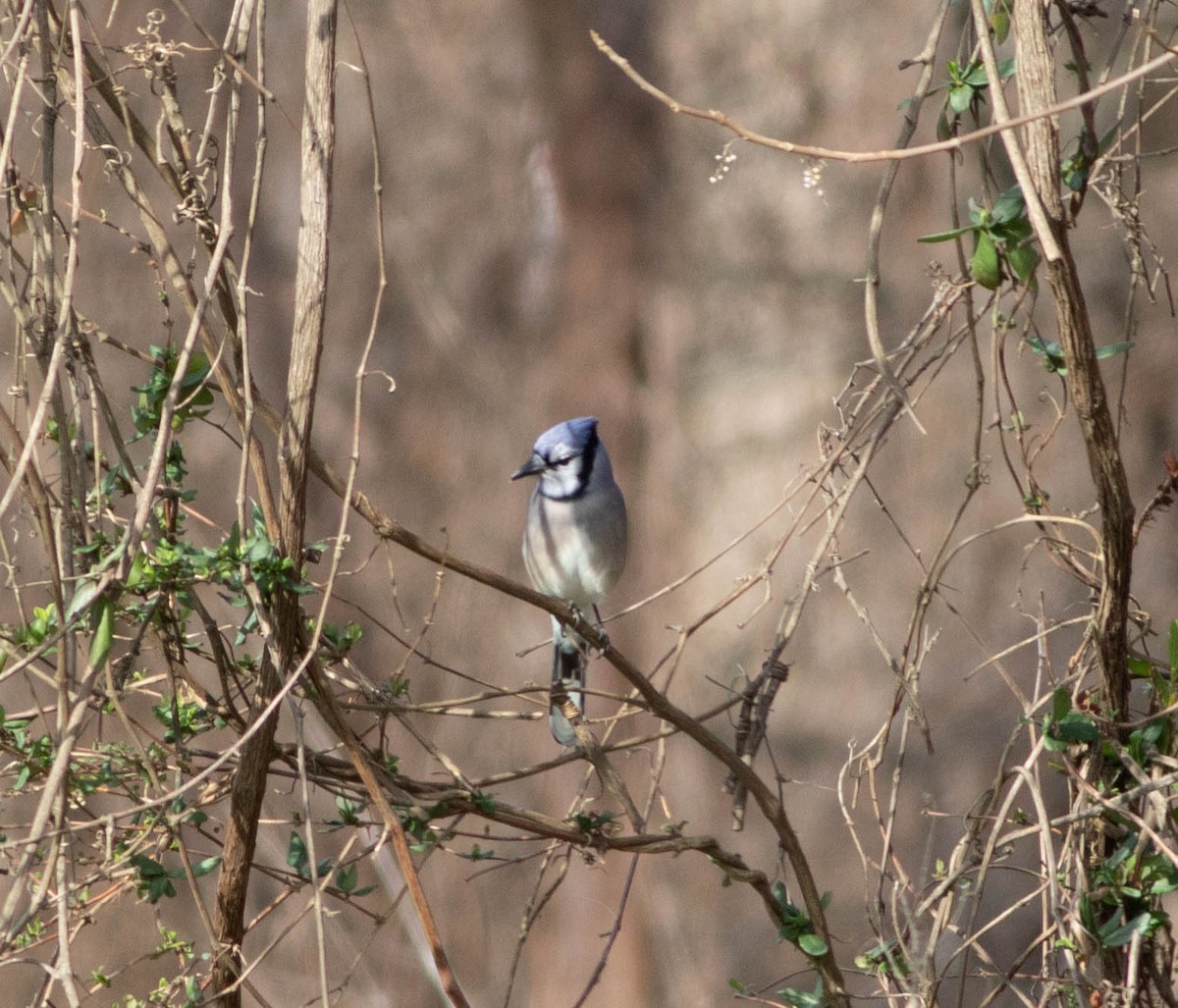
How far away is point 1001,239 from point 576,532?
2.27m

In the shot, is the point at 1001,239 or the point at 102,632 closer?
the point at 102,632

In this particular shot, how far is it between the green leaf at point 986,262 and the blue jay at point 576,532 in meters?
2.08

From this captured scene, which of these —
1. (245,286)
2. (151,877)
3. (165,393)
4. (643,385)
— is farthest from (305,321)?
(643,385)

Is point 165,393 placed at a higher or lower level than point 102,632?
higher

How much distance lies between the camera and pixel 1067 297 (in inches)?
65.6

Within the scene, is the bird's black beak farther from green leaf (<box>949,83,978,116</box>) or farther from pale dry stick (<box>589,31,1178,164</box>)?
pale dry stick (<box>589,31,1178,164</box>)

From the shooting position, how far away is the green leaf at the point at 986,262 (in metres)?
1.87

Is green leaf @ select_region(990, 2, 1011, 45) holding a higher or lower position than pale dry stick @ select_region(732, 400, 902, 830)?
higher

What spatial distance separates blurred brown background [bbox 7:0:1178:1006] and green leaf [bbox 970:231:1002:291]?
104 inches

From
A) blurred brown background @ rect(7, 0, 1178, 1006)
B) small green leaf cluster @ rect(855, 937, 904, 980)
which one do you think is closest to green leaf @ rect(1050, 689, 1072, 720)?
small green leaf cluster @ rect(855, 937, 904, 980)

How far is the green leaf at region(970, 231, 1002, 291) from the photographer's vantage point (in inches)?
73.6

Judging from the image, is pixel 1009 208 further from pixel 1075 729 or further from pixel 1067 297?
pixel 1075 729

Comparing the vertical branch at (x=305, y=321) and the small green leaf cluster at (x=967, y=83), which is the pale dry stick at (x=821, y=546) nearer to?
the small green leaf cluster at (x=967, y=83)

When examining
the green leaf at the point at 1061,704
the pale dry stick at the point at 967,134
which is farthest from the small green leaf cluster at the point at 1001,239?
the green leaf at the point at 1061,704
